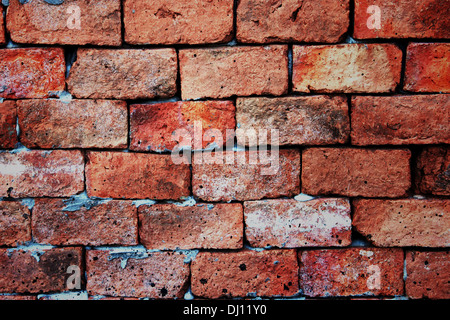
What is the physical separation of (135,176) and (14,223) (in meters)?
0.69

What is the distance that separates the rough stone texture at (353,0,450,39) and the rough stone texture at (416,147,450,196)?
0.55 m

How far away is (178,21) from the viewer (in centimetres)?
129

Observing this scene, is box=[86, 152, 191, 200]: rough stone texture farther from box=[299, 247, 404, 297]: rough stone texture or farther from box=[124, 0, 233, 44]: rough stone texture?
box=[299, 247, 404, 297]: rough stone texture

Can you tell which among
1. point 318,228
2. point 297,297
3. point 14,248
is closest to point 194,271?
point 297,297

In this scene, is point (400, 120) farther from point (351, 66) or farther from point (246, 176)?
point (246, 176)

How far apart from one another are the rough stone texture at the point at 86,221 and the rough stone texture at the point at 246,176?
39 centimetres

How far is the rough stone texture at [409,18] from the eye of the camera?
125 cm

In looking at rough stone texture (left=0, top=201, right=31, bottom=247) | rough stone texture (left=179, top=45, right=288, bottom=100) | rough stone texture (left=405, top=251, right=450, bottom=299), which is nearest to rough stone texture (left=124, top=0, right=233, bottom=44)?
rough stone texture (left=179, top=45, right=288, bottom=100)

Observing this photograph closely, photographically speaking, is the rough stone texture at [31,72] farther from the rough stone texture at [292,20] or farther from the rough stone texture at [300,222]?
the rough stone texture at [300,222]

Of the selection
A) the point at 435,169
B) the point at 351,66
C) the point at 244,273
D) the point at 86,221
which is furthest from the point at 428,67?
the point at 86,221

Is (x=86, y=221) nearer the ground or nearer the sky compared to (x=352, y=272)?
nearer the sky

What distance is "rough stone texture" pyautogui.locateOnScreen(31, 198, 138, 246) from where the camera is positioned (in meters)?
1.37

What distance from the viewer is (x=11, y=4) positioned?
51.4 inches

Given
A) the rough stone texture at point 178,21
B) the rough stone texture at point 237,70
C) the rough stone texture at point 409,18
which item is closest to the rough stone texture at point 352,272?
the rough stone texture at point 237,70
